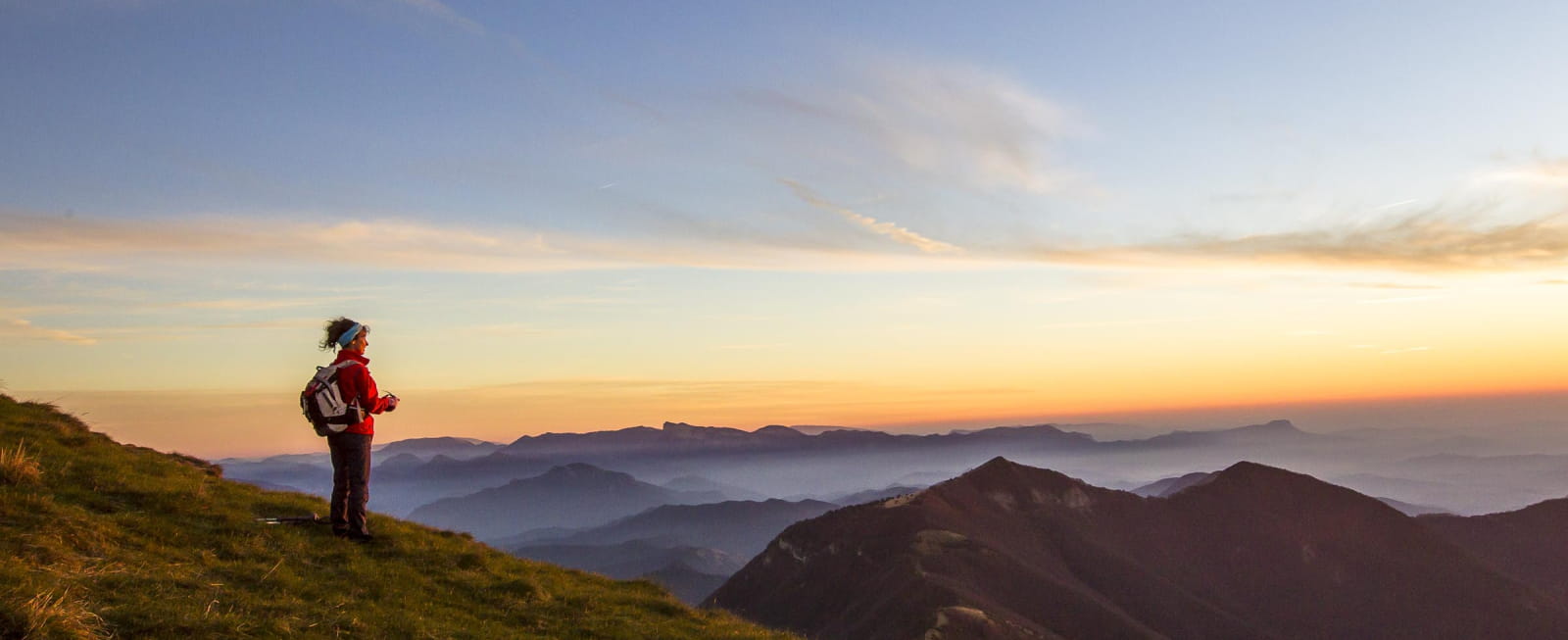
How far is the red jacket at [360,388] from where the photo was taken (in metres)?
14.4

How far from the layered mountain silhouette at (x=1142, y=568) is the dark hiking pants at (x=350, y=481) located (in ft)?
345

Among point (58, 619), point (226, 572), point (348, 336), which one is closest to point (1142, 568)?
point (348, 336)

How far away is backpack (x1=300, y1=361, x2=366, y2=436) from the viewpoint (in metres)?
14.2

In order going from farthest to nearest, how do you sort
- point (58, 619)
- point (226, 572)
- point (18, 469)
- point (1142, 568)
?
point (1142, 568), point (18, 469), point (226, 572), point (58, 619)

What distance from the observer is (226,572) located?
39.2 ft

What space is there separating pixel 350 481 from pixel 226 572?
3.15 metres

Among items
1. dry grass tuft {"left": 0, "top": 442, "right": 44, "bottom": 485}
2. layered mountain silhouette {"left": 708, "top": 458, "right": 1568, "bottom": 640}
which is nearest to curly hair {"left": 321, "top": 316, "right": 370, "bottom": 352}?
dry grass tuft {"left": 0, "top": 442, "right": 44, "bottom": 485}

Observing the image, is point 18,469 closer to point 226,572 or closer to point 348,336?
point 226,572

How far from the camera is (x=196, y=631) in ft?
29.3

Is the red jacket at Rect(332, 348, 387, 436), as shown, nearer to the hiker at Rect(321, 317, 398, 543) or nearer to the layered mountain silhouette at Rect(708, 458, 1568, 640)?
the hiker at Rect(321, 317, 398, 543)

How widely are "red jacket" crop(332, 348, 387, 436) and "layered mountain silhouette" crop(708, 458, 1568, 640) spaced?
349 feet

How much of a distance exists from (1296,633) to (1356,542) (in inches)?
1482

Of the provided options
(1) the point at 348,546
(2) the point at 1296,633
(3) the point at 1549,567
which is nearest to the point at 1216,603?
(2) the point at 1296,633

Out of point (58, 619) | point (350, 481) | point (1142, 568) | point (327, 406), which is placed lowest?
point (1142, 568)
